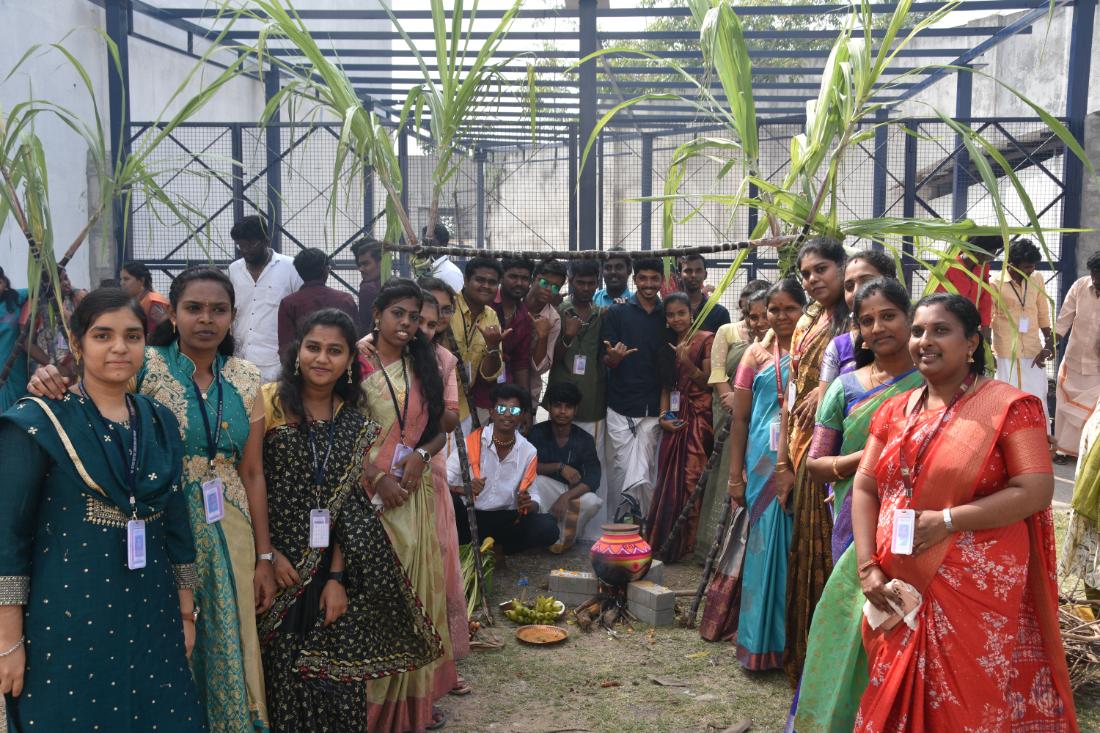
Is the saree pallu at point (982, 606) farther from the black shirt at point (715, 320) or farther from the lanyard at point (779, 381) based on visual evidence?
the black shirt at point (715, 320)

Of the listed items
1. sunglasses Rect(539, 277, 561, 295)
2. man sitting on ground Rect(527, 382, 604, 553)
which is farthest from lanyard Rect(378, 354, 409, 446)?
sunglasses Rect(539, 277, 561, 295)

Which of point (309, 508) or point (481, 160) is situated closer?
point (309, 508)

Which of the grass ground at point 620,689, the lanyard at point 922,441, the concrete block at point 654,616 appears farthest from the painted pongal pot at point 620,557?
the lanyard at point 922,441

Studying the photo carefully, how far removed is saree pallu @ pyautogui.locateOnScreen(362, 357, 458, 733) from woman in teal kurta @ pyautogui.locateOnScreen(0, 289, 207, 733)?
3.51ft

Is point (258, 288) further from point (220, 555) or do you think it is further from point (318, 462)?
point (220, 555)

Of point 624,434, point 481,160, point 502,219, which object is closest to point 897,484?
point 624,434

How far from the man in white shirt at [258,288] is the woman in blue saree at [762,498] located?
3.75 meters

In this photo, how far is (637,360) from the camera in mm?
6336

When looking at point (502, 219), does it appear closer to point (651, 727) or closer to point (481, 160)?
point (481, 160)

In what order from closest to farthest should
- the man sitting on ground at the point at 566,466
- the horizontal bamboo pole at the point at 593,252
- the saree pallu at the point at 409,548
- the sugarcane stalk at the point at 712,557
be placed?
the saree pallu at the point at 409,548 < the horizontal bamboo pole at the point at 593,252 < the sugarcane stalk at the point at 712,557 < the man sitting on ground at the point at 566,466

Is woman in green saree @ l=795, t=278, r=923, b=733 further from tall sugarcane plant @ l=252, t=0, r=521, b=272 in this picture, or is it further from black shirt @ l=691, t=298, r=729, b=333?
black shirt @ l=691, t=298, r=729, b=333

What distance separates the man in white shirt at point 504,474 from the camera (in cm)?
588

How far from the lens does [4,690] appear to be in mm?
2363

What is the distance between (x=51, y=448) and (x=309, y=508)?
943mm
